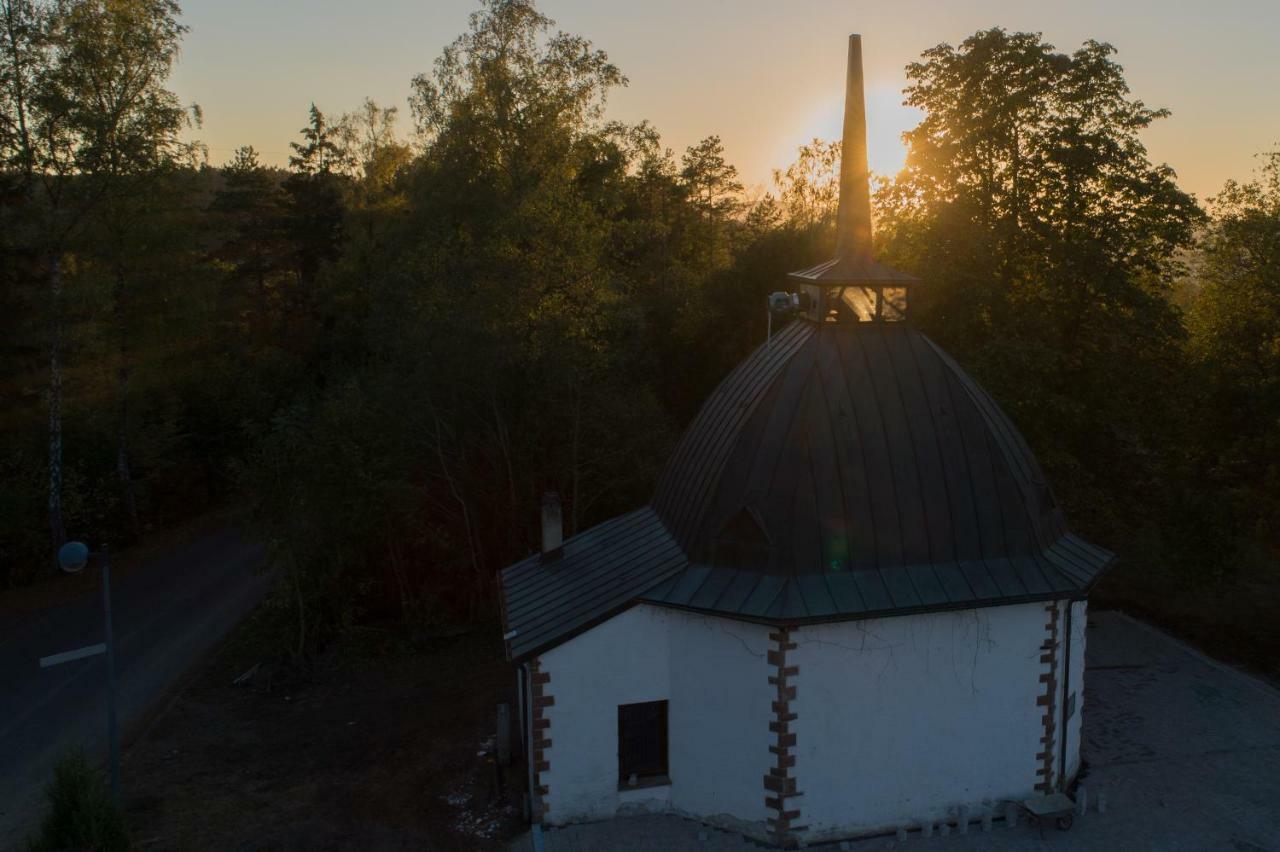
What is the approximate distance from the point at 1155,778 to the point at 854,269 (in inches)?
427

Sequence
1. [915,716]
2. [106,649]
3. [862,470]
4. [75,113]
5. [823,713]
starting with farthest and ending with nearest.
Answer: [75,113], [106,649], [862,470], [915,716], [823,713]

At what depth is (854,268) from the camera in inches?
696

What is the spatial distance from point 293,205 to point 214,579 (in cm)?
2694

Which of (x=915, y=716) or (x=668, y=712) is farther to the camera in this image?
(x=668, y=712)

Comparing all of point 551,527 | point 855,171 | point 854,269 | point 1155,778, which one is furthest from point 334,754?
point 1155,778

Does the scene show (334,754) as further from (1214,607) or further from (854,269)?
(1214,607)

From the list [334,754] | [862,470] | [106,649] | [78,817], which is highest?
[862,470]

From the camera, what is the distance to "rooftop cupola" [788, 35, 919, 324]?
17453mm

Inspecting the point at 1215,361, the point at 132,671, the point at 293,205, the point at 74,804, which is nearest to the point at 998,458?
the point at 1215,361

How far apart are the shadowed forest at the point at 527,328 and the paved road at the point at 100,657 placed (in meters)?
3.33

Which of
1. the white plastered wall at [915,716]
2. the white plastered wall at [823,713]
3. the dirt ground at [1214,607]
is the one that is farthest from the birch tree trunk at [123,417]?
the dirt ground at [1214,607]

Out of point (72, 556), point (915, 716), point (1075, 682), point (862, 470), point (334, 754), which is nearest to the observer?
point (72, 556)

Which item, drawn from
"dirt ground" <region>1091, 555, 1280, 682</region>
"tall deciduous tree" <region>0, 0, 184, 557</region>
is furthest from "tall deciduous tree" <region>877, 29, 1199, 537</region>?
"tall deciduous tree" <region>0, 0, 184, 557</region>

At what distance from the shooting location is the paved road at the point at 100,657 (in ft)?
67.9
